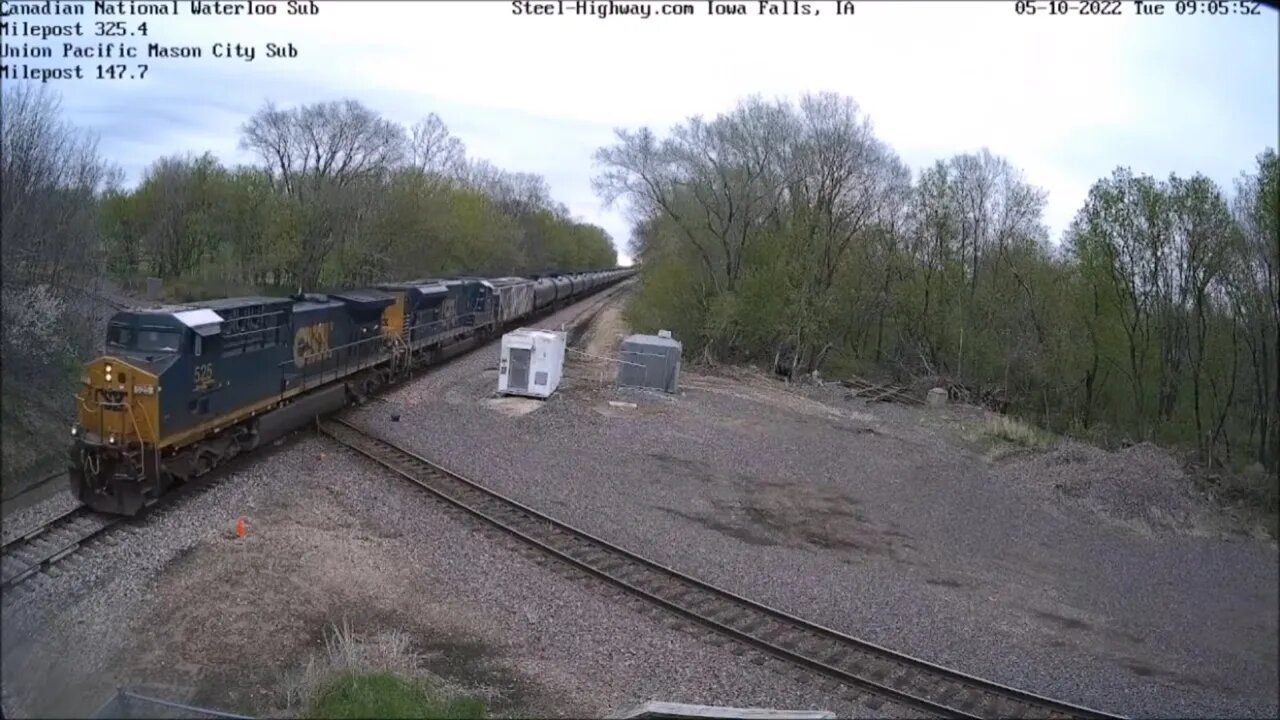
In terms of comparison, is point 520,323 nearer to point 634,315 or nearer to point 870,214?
point 634,315

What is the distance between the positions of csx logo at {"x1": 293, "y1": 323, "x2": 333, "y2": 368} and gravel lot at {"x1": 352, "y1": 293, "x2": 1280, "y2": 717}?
78.2 inches

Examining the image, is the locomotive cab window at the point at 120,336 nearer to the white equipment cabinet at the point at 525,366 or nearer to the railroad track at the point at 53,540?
the railroad track at the point at 53,540

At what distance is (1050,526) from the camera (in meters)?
14.6

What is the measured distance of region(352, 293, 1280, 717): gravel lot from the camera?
329 inches

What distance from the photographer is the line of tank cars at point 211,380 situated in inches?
451

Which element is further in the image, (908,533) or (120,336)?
(908,533)

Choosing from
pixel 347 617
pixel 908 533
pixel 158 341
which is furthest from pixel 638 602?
pixel 158 341

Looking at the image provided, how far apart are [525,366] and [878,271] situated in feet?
62.4

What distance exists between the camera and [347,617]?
9.02 meters

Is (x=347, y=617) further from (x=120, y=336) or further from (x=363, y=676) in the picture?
(x=120, y=336)

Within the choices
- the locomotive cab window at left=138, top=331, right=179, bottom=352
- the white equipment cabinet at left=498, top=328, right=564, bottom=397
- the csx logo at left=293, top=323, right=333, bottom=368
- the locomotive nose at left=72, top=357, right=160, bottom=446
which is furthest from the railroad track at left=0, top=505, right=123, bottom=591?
the white equipment cabinet at left=498, top=328, right=564, bottom=397

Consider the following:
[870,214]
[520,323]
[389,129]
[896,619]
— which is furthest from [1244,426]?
[389,129]

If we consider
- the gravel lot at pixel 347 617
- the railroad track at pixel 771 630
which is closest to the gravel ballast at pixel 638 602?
the gravel lot at pixel 347 617

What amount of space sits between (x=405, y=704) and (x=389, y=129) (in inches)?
1624
